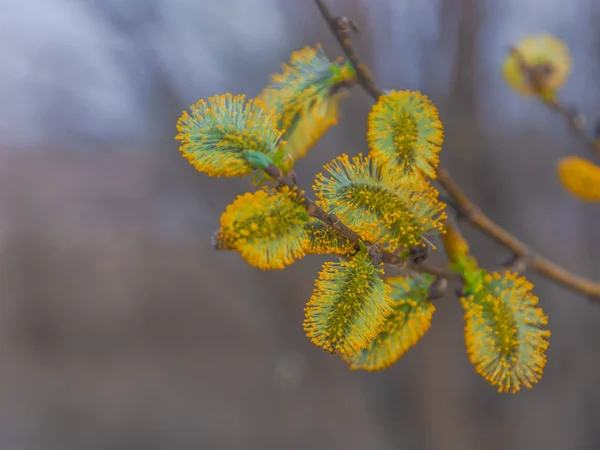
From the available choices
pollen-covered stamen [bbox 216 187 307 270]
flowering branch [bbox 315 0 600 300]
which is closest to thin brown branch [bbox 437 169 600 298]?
flowering branch [bbox 315 0 600 300]

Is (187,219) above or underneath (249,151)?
underneath

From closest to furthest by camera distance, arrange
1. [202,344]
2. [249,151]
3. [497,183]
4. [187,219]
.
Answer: [249,151]
[497,183]
[187,219]
[202,344]

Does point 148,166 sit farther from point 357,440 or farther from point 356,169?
point 356,169

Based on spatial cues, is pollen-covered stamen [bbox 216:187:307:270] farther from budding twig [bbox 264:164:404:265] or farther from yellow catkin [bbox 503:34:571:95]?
yellow catkin [bbox 503:34:571:95]

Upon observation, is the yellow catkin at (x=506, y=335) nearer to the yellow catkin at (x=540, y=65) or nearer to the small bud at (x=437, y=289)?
the small bud at (x=437, y=289)

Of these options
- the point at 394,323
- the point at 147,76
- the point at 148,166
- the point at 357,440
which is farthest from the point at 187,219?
the point at 394,323

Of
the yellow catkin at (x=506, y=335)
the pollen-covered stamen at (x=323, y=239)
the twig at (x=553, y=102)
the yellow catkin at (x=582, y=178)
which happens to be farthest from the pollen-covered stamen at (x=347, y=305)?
the twig at (x=553, y=102)

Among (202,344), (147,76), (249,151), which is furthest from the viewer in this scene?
(202,344)
